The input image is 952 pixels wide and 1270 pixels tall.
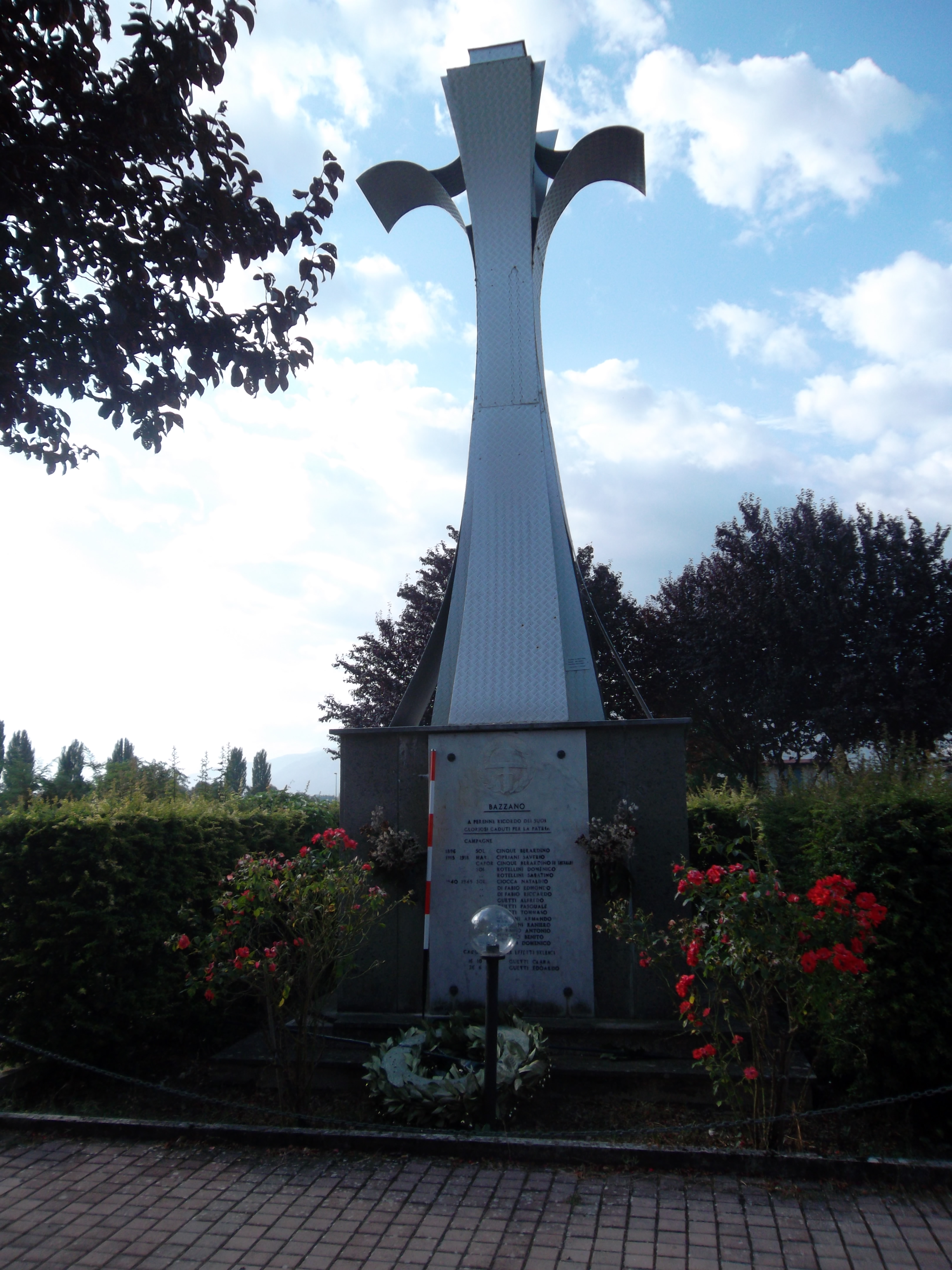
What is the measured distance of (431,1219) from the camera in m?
3.43

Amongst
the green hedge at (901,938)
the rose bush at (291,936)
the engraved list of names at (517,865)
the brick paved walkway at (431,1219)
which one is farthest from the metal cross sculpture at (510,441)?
the brick paved walkway at (431,1219)

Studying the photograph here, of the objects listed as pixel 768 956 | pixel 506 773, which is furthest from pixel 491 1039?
pixel 506 773

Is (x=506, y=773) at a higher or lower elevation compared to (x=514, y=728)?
lower

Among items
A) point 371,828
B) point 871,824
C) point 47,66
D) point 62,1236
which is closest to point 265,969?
point 62,1236

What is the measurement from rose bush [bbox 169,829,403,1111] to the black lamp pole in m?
0.94

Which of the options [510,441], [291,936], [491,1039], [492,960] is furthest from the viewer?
[510,441]

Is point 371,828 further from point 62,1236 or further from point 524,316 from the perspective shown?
point 524,316

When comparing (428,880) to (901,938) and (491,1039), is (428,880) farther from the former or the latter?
(901,938)

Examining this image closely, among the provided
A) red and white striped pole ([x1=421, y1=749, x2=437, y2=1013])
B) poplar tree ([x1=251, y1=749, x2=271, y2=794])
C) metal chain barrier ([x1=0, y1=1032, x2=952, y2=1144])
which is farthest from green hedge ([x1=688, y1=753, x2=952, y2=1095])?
poplar tree ([x1=251, y1=749, x2=271, y2=794])

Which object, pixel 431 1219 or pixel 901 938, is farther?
pixel 901 938

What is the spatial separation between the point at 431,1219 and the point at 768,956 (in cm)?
184

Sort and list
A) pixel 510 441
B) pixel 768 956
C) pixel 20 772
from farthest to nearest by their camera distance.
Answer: pixel 20 772, pixel 510 441, pixel 768 956

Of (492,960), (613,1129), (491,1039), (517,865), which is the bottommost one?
(613,1129)

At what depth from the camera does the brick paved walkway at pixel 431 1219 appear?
3.11 meters
